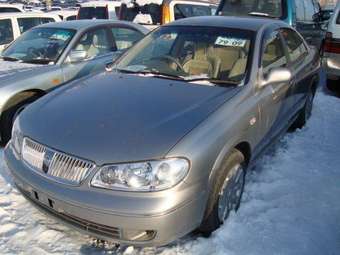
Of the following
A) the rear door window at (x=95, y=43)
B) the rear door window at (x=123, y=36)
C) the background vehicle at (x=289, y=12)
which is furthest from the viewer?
A: the background vehicle at (x=289, y=12)

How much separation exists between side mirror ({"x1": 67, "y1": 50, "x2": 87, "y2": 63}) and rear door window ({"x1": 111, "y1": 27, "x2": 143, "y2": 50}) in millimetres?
894

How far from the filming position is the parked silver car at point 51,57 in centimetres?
470

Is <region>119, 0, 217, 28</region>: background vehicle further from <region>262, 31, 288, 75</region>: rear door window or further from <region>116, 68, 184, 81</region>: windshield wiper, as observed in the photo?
<region>116, 68, 184, 81</region>: windshield wiper

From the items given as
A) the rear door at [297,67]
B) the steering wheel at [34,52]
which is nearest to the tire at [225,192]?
the rear door at [297,67]

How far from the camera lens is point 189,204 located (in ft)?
8.38

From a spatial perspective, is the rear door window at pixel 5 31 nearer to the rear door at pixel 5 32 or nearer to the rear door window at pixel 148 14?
the rear door at pixel 5 32

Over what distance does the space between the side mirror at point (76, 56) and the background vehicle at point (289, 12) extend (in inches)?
140

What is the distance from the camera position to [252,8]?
26.4ft

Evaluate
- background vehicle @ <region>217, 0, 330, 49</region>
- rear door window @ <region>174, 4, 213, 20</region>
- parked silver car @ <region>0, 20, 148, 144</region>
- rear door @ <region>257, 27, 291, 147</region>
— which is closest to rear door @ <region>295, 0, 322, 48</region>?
background vehicle @ <region>217, 0, 330, 49</region>

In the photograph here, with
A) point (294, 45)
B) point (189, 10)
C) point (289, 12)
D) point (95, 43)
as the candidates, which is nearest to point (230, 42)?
point (294, 45)

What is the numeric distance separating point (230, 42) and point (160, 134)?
160cm

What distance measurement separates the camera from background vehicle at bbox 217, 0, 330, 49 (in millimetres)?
7430

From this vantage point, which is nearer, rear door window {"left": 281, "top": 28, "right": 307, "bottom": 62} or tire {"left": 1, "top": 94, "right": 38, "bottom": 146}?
rear door window {"left": 281, "top": 28, "right": 307, "bottom": 62}

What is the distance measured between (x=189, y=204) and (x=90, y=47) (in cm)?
386
